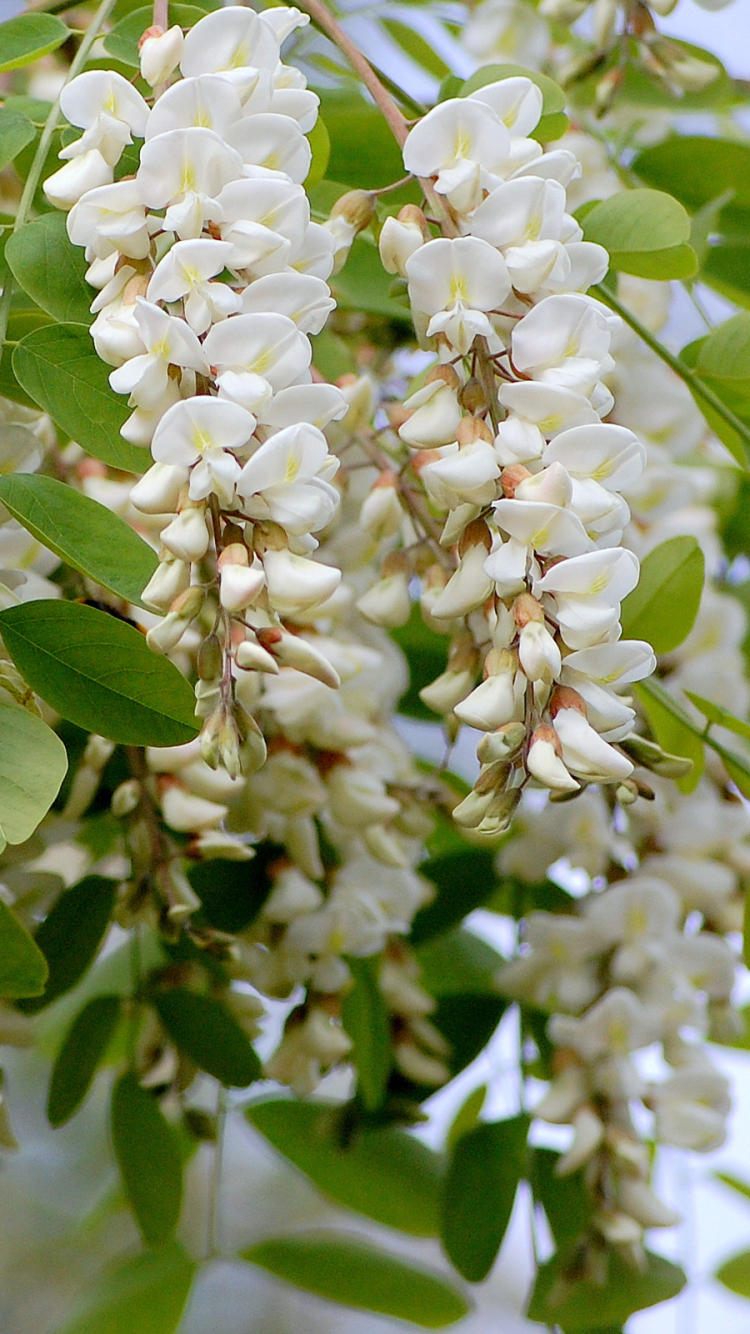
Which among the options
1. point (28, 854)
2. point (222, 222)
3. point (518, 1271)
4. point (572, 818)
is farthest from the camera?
point (518, 1271)

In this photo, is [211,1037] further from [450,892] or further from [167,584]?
[167,584]

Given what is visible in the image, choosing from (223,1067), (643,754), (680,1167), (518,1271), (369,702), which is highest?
(643,754)

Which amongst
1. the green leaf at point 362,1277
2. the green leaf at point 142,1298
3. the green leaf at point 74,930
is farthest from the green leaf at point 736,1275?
the green leaf at point 74,930

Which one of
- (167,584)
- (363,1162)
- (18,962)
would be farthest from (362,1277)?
(167,584)

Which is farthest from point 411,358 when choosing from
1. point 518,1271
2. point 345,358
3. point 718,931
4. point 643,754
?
point 518,1271

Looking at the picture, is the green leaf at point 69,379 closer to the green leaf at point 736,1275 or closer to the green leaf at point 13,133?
the green leaf at point 13,133

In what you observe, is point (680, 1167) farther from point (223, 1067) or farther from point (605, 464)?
point (605, 464)
